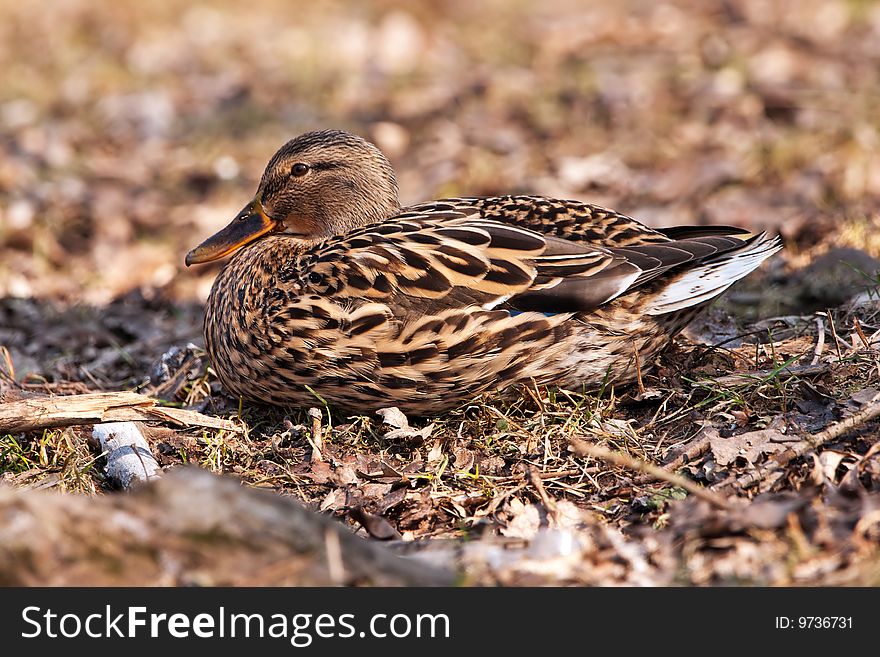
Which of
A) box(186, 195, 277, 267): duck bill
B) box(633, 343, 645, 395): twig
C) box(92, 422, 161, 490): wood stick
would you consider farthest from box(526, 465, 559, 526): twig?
box(186, 195, 277, 267): duck bill

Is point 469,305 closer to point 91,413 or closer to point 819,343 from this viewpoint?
point 819,343

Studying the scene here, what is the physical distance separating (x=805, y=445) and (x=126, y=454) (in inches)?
114

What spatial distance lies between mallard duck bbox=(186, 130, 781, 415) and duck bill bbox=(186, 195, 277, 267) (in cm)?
53

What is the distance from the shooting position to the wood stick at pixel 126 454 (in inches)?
181

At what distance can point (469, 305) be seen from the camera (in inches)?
186

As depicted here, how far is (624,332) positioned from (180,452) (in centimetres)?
214

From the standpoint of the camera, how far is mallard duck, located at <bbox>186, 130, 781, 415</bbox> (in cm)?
474

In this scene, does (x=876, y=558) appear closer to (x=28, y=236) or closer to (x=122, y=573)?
(x=122, y=573)

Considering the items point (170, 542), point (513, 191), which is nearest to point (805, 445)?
point (170, 542)

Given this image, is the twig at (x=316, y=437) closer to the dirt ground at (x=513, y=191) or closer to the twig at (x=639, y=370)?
the dirt ground at (x=513, y=191)

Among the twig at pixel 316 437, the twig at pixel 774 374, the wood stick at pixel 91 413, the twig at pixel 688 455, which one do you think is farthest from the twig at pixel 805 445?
the wood stick at pixel 91 413

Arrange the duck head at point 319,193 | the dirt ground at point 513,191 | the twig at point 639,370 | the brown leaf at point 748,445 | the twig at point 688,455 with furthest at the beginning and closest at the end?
the duck head at point 319,193
the twig at point 639,370
the twig at point 688,455
the brown leaf at point 748,445
the dirt ground at point 513,191

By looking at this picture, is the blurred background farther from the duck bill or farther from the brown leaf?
the brown leaf

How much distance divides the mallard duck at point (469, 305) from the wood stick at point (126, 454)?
0.59m
